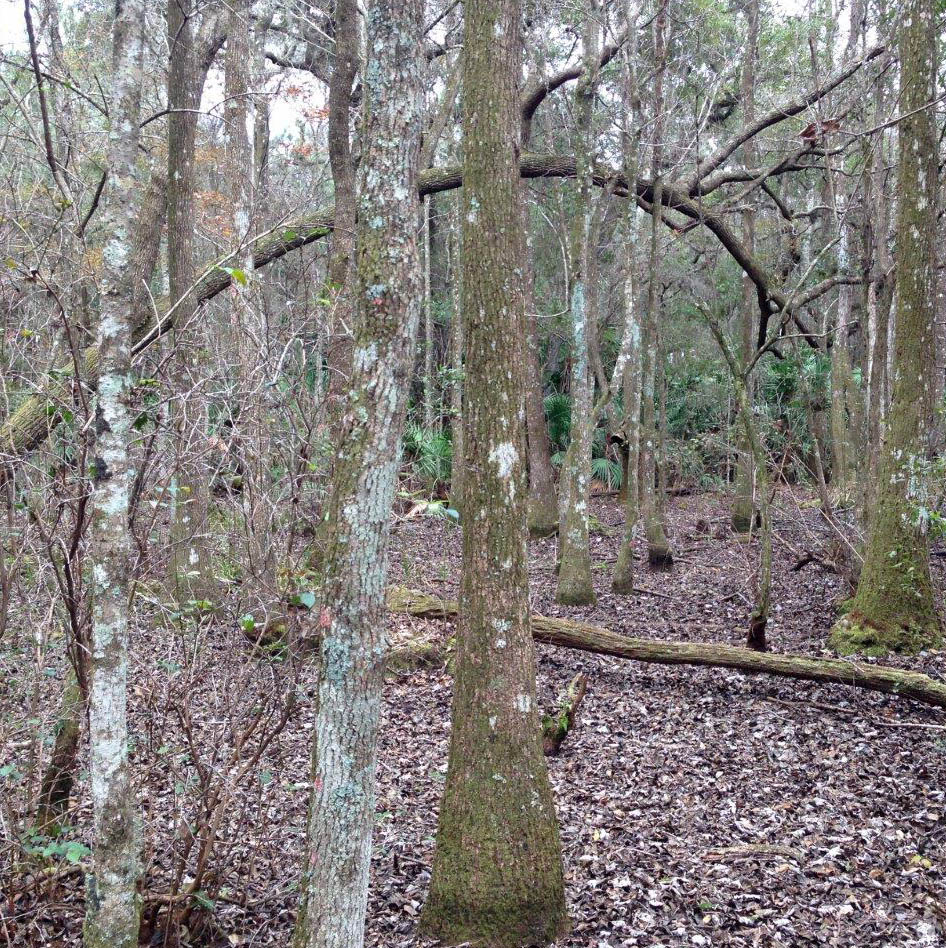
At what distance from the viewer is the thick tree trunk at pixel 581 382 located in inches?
360

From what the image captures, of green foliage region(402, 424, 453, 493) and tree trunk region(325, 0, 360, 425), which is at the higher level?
tree trunk region(325, 0, 360, 425)

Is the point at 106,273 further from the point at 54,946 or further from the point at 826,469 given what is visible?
the point at 826,469

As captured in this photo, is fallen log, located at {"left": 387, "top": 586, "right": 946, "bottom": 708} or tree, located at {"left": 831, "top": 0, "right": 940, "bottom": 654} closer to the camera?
fallen log, located at {"left": 387, "top": 586, "right": 946, "bottom": 708}

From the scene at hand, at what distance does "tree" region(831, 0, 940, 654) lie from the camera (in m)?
6.87

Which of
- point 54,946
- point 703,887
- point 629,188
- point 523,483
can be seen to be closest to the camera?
point 54,946

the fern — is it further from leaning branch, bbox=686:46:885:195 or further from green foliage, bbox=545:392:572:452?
leaning branch, bbox=686:46:885:195

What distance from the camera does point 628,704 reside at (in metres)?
6.81

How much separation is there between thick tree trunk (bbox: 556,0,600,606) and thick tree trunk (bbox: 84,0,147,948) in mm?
6764

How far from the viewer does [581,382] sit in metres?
9.29

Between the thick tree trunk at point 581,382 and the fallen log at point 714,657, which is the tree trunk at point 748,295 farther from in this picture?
the fallen log at point 714,657

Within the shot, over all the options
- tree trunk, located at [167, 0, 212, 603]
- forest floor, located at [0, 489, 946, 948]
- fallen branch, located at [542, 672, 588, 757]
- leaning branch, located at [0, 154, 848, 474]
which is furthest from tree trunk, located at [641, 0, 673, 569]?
fallen branch, located at [542, 672, 588, 757]

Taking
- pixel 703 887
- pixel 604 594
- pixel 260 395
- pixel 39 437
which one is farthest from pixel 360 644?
pixel 604 594

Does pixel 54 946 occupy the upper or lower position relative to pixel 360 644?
lower

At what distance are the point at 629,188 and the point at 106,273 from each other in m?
7.90
